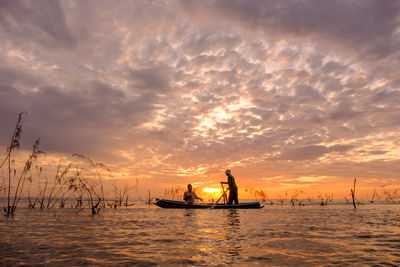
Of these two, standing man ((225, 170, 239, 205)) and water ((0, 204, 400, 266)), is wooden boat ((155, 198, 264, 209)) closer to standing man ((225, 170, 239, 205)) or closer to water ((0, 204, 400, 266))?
standing man ((225, 170, 239, 205))

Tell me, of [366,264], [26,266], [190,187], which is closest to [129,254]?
[26,266]

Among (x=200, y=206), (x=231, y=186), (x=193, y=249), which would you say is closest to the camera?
(x=193, y=249)

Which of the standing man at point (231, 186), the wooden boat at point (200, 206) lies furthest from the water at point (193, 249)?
the standing man at point (231, 186)

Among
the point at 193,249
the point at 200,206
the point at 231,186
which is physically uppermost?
the point at 231,186

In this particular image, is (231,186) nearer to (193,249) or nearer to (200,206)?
(200,206)

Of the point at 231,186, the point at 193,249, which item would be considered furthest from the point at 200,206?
the point at 193,249

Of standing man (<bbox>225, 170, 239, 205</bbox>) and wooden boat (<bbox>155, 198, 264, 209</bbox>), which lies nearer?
wooden boat (<bbox>155, 198, 264, 209</bbox>)

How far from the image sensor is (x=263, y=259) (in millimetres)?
4879

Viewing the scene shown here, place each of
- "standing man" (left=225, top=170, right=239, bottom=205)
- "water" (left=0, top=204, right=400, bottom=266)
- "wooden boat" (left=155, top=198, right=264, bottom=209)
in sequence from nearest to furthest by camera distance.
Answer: "water" (left=0, top=204, right=400, bottom=266) → "wooden boat" (left=155, top=198, right=264, bottom=209) → "standing man" (left=225, top=170, right=239, bottom=205)

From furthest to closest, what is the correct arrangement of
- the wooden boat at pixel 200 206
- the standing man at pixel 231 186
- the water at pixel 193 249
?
the standing man at pixel 231 186, the wooden boat at pixel 200 206, the water at pixel 193 249

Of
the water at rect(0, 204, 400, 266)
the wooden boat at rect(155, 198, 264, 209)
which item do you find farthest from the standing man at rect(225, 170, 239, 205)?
the water at rect(0, 204, 400, 266)

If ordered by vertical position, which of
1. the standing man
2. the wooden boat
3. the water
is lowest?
the water

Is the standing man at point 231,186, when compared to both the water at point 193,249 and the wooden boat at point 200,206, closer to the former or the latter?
the wooden boat at point 200,206

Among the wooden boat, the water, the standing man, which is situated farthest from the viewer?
the standing man
